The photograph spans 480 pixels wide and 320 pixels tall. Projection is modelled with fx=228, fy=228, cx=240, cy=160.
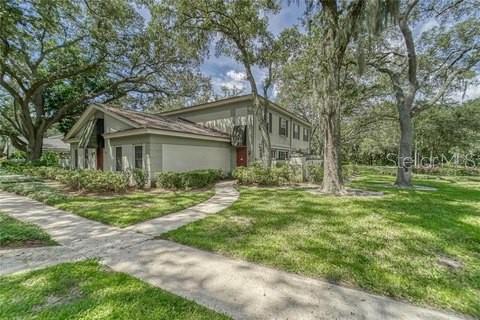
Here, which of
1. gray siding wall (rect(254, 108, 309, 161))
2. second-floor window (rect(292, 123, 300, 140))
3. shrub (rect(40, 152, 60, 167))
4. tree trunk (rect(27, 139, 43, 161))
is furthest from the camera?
second-floor window (rect(292, 123, 300, 140))

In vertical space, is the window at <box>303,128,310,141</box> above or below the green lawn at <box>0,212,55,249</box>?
above

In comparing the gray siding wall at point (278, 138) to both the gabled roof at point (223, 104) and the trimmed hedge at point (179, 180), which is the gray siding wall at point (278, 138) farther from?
the trimmed hedge at point (179, 180)

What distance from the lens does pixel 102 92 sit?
22.0 meters

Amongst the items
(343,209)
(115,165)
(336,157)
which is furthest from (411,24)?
(115,165)

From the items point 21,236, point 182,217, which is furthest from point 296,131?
point 21,236

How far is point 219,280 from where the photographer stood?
303 centimetres

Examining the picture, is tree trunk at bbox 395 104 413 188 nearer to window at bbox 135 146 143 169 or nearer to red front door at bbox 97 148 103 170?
window at bbox 135 146 143 169

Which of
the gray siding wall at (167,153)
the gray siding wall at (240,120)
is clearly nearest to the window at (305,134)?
the gray siding wall at (240,120)

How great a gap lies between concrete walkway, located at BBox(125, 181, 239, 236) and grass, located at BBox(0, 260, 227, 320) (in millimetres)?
1868

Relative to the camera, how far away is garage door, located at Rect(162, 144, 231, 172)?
12125mm

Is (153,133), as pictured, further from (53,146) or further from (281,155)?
(53,146)

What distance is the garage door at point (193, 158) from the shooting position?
39.8 ft

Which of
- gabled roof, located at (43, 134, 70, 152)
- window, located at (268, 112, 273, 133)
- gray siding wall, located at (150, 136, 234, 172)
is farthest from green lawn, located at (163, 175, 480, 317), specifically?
gabled roof, located at (43, 134, 70, 152)

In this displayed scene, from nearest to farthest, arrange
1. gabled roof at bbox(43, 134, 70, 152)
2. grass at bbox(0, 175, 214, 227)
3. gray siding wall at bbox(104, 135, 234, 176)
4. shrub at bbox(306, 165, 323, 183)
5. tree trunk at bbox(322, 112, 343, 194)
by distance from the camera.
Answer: grass at bbox(0, 175, 214, 227) < tree trunk at bbox(322, 112, 343, 194) < gray siding wall at bbox(104, 135, 234, 176) < shrub at bbox(306, 165, 323, 183) < gabled roof at bbox(43, 134, 70, 152)
